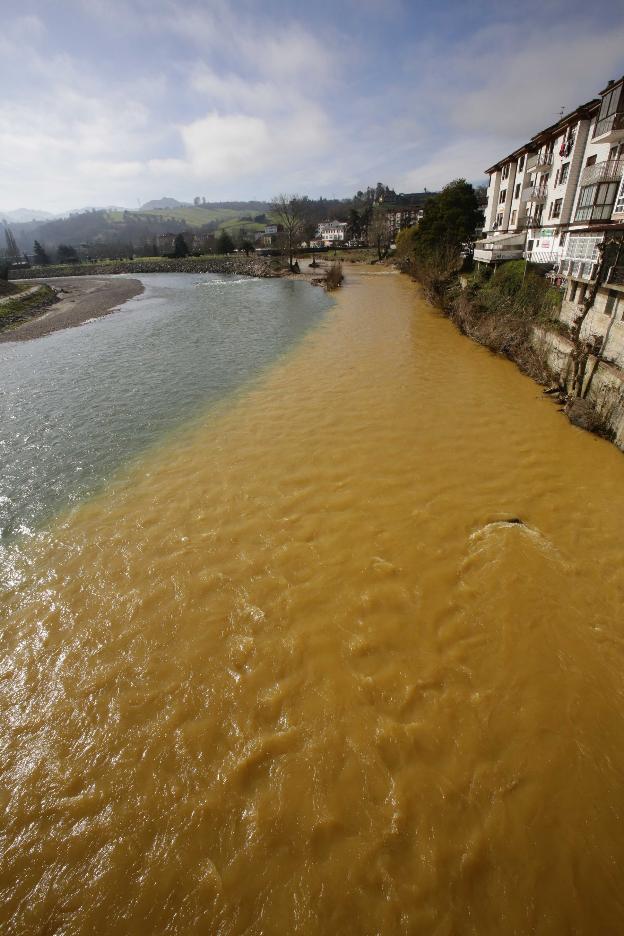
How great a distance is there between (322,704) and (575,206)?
35.9m

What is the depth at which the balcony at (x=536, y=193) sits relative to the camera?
107 ft

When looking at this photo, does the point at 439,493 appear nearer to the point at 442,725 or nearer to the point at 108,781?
the point at 442,725

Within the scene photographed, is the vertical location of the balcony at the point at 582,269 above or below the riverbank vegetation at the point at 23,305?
above

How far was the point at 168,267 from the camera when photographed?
3108 inches

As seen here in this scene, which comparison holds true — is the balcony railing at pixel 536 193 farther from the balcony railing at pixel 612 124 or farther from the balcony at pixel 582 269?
the balcony at pixel 582 269

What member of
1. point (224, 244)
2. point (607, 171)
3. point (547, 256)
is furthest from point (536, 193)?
point (224, 244)

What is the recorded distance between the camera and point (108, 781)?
4.91 m

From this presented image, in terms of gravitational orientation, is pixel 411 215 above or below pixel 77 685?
above

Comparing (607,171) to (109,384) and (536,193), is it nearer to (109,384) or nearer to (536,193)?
(536,193)

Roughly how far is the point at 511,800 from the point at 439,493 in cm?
603

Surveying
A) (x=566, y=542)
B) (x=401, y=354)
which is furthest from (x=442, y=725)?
(x=401, y=354)

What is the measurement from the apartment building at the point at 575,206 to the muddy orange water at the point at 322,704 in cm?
672

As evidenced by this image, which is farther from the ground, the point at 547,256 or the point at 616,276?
the point at 547,256

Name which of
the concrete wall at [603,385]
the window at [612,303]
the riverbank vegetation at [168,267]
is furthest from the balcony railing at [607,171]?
the riverbank vegetation at [168,267]
